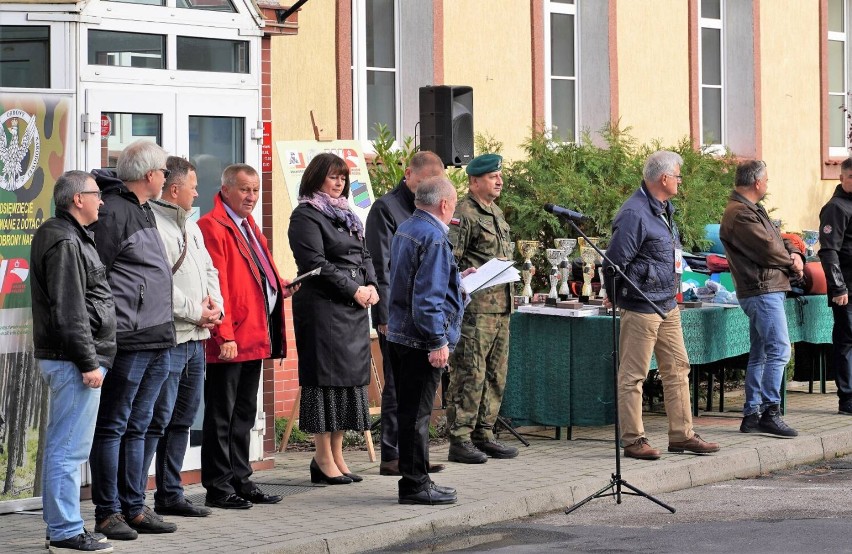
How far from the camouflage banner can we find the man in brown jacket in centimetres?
491

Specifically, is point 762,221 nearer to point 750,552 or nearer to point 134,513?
point 750,552

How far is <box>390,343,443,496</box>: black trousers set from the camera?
28.3ft

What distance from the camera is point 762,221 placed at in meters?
11.2

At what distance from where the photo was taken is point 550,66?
15.6 metres

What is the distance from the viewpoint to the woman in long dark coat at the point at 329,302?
9.08 metres

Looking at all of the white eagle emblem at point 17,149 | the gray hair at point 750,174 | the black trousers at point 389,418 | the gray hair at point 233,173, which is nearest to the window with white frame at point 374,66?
the gray hair at point 750,174

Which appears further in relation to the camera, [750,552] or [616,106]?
[616,106]

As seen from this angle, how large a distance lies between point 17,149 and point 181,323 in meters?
1.46

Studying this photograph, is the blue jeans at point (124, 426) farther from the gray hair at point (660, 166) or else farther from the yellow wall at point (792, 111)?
the yellow wall at point (792, 111)

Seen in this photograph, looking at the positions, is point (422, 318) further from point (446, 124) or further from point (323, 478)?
point (446, 124)

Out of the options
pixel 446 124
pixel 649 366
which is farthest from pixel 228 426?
pixel 446 124

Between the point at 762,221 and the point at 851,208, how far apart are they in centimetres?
142

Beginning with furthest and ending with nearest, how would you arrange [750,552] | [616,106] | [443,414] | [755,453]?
[616,106]
[443,414]
[755,453]
[750,552]

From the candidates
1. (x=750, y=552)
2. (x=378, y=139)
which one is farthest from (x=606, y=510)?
(x=378, y=139)
